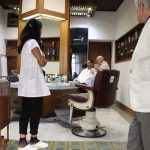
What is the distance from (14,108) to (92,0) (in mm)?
2740

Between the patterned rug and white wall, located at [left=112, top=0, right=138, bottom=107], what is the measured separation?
2321 mm

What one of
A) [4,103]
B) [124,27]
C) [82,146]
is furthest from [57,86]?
[124,27]

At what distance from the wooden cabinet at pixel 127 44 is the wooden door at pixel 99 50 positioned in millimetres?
572

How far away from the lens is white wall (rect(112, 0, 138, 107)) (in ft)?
16.4

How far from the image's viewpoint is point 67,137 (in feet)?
10.2

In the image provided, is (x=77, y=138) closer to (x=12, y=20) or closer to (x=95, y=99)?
(x=95, y=99)

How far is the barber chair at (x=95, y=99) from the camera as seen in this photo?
9.93ft

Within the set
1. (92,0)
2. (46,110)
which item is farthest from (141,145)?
(92,0)

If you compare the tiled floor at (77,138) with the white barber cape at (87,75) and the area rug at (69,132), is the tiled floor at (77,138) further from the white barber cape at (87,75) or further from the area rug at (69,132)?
the white barber cape at (87,75)

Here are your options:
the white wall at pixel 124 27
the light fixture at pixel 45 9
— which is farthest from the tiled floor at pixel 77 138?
the light fixture at pixel 45 9

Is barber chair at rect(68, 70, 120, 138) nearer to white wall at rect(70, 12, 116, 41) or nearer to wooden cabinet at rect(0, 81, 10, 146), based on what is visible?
wooden cabinet at rect(0, 81, 10, 146)

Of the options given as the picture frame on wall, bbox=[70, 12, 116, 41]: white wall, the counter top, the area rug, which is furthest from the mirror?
bbox=[70, 12, 116, 41]: white wall

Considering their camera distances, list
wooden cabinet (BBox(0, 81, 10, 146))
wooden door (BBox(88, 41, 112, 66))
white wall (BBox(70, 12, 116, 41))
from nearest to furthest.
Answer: wooden cabinet (BBox(0, 81, 10, 146)) < white wall (BBox(70, 12, 116, 41)) < wooden door (BBox(88, 41, 112, 66))

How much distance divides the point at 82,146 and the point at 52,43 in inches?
93.3
